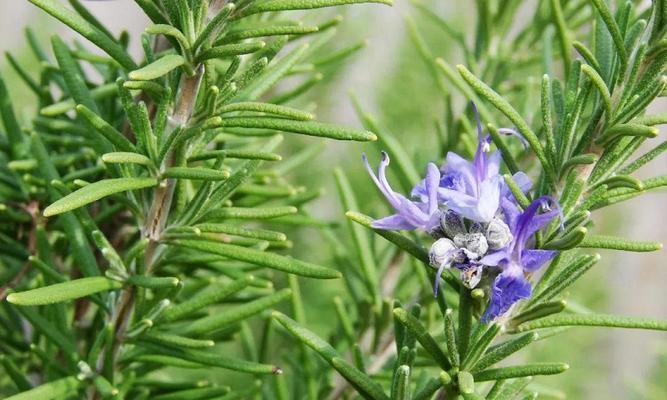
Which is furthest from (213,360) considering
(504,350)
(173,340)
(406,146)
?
(406,146)

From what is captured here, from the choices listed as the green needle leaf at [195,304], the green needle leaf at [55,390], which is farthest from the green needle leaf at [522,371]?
the green needle leaf at [55,390]

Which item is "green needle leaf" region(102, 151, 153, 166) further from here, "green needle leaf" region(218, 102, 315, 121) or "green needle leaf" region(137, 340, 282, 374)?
"green needle leaf" region(137, 340, 282, 374)

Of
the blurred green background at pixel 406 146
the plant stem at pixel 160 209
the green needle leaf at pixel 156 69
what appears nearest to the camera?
the green needle leaf at pixel 156 69

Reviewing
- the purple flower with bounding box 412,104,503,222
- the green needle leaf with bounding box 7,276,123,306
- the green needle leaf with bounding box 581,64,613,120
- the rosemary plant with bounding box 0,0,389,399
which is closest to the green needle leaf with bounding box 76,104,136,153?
the rosemary plant with bounding box 0,0,389,399

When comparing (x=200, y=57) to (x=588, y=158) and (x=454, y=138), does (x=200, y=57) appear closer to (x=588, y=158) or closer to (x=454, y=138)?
(x=588, y=158)

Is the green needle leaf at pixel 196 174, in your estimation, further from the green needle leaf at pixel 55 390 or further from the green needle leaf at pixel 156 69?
the green needle leaf at pixel 55 390

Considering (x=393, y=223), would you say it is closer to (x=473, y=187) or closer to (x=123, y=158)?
(x=473, y=187)
